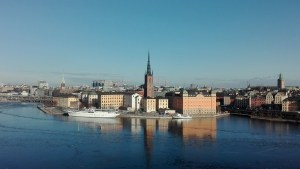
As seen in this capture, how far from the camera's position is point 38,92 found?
60594mm

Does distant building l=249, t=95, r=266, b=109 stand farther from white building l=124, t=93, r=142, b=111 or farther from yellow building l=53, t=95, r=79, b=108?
yellow building l=53, t=95, r=79, b=108

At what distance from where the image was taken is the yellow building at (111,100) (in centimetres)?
3162

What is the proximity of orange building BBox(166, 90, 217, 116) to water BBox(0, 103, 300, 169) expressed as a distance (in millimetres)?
9666

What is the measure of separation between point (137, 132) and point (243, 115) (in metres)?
13.6

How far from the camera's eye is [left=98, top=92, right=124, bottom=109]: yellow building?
3162cm

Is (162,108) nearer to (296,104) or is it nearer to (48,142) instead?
(296,104)

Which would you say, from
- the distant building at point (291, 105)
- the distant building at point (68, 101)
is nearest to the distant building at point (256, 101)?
the distant building at point (291, 105)

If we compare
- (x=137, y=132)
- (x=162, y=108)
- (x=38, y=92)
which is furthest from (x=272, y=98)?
(x=38, y=92)

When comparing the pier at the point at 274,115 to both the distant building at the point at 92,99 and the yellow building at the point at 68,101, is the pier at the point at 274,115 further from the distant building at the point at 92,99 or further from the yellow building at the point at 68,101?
the yellow building at the point at 68,101

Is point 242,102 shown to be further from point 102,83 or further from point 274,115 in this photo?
point 102,83

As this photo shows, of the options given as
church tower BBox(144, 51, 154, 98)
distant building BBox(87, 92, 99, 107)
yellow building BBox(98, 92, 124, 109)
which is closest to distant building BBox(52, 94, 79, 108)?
distant building BBox(87, 92, 99, 107)

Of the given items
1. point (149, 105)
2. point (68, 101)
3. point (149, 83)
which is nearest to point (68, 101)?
point (68, 101)

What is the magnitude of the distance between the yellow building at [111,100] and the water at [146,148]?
14.0 m

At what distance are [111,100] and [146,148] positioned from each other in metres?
19.8
